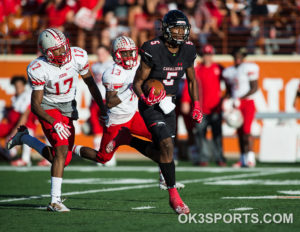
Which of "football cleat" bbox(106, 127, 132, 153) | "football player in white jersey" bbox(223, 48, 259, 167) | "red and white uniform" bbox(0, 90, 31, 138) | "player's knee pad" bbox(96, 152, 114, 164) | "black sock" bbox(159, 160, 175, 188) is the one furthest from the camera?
"red and white uniform" bbox(0, 90, 31, 138)

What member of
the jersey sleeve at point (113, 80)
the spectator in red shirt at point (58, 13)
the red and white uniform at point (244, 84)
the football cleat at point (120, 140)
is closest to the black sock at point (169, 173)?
the football cleat at point (120, 140)

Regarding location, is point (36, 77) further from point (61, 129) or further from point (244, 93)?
point (244, 93)

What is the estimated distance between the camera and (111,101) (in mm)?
8648

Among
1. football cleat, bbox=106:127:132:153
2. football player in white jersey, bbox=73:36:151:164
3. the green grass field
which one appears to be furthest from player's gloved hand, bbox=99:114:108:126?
the green grass field

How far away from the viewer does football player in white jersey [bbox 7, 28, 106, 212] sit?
7051 millimetres

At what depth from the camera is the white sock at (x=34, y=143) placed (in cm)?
771

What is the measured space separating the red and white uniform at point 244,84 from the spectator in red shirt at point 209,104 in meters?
0.29

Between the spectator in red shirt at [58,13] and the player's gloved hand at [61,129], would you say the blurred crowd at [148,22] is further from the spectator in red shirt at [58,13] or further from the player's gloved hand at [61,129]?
the player's gloved hand at [61,129]

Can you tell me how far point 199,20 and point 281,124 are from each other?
3239 millimetres

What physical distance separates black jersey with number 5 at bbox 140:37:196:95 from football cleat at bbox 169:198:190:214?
4.06 feet

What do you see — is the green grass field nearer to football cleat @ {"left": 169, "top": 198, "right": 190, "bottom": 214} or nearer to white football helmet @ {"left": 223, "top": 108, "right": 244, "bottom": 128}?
football cleat @ {"left": 169, "top": 198, "right": 190, "bottom": 214}

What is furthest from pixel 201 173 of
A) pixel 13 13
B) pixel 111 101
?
pixel 13 13

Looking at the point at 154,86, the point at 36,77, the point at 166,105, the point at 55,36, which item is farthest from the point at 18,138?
the point at 154,86

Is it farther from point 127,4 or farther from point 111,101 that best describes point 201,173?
point 127,4
